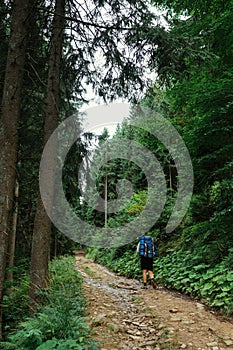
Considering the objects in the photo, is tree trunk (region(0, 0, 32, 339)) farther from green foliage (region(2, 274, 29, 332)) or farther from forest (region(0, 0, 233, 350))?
green foliage (region(2, 274, 29, 332))

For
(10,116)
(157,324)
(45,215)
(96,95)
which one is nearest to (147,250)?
(157,324)

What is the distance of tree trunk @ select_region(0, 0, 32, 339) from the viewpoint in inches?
207

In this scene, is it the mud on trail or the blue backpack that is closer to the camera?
the mud on trail

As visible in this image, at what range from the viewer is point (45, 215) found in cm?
623

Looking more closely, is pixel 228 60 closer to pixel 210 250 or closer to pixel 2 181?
pixel 210 250

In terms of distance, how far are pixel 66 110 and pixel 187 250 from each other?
6.66m

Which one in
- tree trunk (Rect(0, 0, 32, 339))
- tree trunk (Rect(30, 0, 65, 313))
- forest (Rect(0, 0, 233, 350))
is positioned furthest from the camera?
tree trunk (Rect(30, 0, 65, 313))

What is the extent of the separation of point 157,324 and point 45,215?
130 inches

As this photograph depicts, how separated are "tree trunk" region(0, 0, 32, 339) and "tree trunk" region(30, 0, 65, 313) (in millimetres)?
823

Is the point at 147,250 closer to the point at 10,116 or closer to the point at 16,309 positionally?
the point at 16,309

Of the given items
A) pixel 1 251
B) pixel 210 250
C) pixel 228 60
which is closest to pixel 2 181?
pixel 1 251

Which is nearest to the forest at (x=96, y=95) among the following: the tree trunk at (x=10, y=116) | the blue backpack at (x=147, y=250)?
the tree trunk at (x=10, y=116)

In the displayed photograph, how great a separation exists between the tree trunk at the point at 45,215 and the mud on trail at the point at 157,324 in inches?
50.5

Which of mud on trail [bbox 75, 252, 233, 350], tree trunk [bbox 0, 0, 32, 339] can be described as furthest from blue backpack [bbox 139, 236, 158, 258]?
tree trunk [bbox 0, 0, 32, 339]
